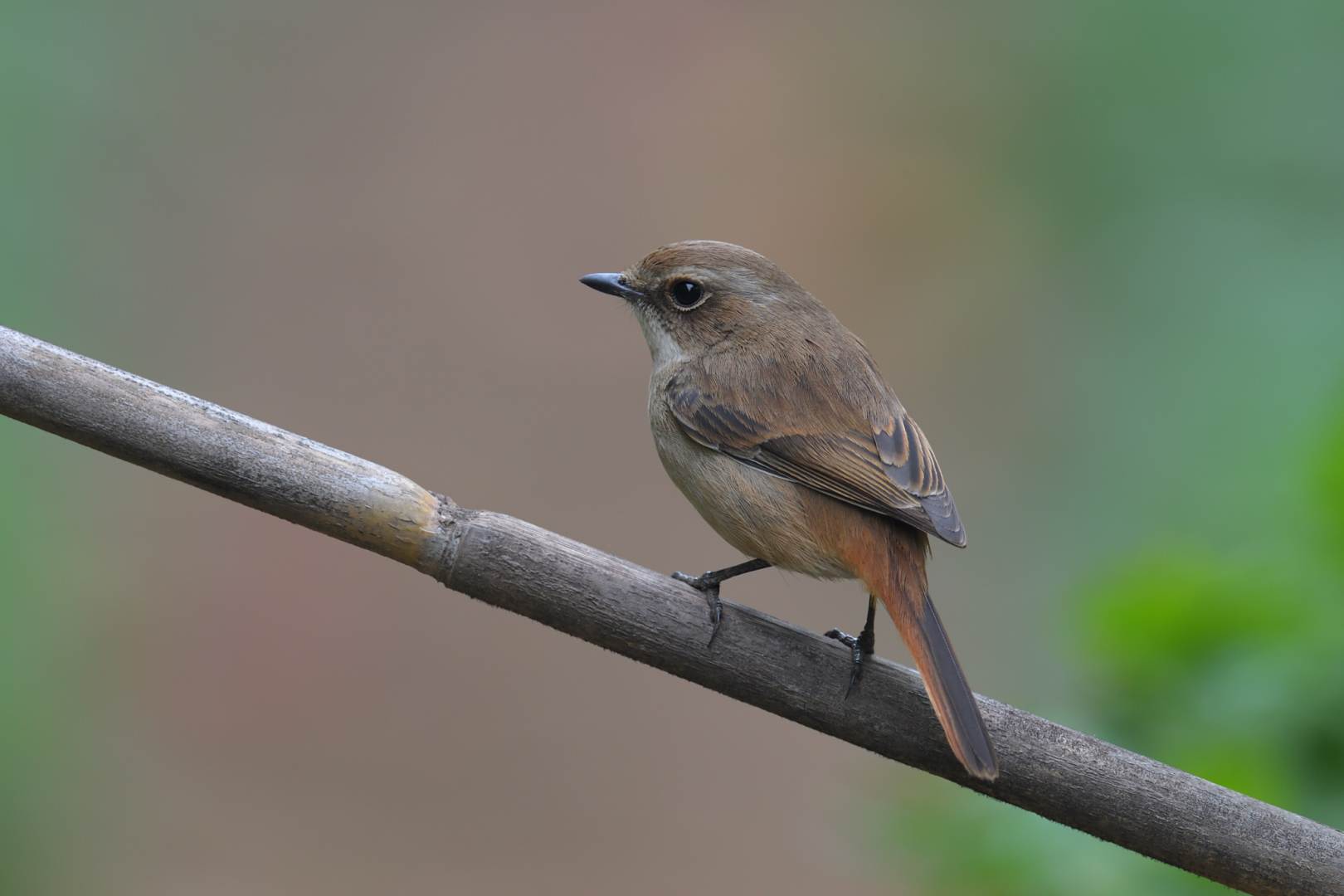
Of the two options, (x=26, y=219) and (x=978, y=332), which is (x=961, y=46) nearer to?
(x=978, y=332)

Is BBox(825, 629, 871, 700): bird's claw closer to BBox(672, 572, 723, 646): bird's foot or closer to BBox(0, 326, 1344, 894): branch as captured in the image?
BBox(0, 326, 1344, 894): branch

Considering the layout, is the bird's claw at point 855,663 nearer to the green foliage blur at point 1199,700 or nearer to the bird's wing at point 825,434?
the bird's wing at point 825,434

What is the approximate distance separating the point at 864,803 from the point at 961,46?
22.1 ft

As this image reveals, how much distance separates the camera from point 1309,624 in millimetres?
2910

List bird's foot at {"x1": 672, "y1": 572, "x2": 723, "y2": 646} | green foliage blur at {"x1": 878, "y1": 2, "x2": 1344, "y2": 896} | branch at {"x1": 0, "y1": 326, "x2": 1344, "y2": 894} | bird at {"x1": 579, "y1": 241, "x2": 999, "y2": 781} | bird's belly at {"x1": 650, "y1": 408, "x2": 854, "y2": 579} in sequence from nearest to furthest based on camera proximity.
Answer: branch at {"x1": 0, "y1": 326, "x2": 1344, "y2": 894} < bird's foot at {"x1": 672, "y1": 572, "x2": 723, "y2": 646} < green foliage blur at {"x1": 878, "y1": 2, "x2": 1344, "y2": 896} < bird at {"x1": 579, "y1": 241, "x2": 999, "y2": 781} < bird's belly at {"x1": 650, "y1": 408, "x2": 854, "y2": 579}

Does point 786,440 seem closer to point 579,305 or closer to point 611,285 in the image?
point 611,285

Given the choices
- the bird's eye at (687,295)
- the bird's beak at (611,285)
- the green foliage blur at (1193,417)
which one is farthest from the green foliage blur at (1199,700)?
the bird's beak at (611,285)

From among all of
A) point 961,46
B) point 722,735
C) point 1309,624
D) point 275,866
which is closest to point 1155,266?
point 961,46

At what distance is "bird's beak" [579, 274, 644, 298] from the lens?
12.6 feet

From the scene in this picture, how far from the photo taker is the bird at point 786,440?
3176 millimetres

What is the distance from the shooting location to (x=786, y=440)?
135 inches

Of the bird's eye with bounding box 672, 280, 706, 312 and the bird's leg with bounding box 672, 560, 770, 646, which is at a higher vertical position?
the bird's eye with bounding box 672, 280, 706, 312

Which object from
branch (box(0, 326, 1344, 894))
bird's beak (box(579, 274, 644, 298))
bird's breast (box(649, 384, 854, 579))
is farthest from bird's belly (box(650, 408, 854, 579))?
bird's beak (box(579, 274, 644, 298))

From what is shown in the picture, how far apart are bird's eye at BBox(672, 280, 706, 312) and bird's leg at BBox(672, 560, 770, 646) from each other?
80cm
